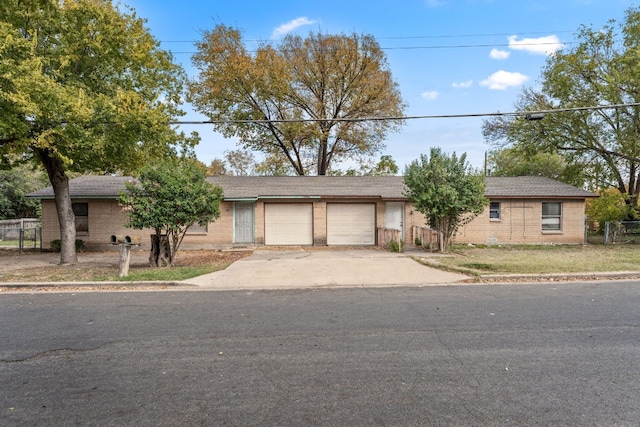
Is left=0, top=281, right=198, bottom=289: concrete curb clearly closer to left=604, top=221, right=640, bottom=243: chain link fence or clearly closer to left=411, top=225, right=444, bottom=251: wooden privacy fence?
left=411, top=225, right=444, bottom=251: wooden privacy fence

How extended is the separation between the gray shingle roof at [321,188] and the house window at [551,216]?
0.67m

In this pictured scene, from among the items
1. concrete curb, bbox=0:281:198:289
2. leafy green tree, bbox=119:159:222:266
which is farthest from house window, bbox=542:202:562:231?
concrete curb, bbox=0:281:198:289

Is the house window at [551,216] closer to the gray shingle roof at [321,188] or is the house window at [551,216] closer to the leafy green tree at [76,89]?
the gray shingle roof at [321,188]

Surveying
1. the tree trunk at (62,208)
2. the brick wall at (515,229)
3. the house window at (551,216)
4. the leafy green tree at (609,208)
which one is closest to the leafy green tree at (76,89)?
the tree trunk at (62,208)

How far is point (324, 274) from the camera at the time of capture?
1015cm

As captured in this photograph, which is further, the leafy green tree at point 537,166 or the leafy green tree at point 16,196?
the leafy green tree at point 16,196

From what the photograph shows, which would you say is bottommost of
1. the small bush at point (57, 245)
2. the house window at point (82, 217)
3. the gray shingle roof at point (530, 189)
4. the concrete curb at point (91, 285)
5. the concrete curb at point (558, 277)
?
the concrete curb at point (91, 285)

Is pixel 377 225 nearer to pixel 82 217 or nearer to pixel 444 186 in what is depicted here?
pixel 444 186

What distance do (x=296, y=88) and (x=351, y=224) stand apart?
Result: 14008 millimetres

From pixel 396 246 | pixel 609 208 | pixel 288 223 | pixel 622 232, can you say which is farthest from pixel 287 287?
pixel 622 232

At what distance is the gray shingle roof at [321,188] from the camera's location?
18.1 meters

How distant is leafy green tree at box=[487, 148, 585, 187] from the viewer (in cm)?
2411

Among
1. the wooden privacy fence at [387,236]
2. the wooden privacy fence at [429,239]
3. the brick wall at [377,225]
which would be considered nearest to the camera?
the wooden privacy fence at [429,239]

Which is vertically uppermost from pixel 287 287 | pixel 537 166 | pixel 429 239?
pixel 537 166
